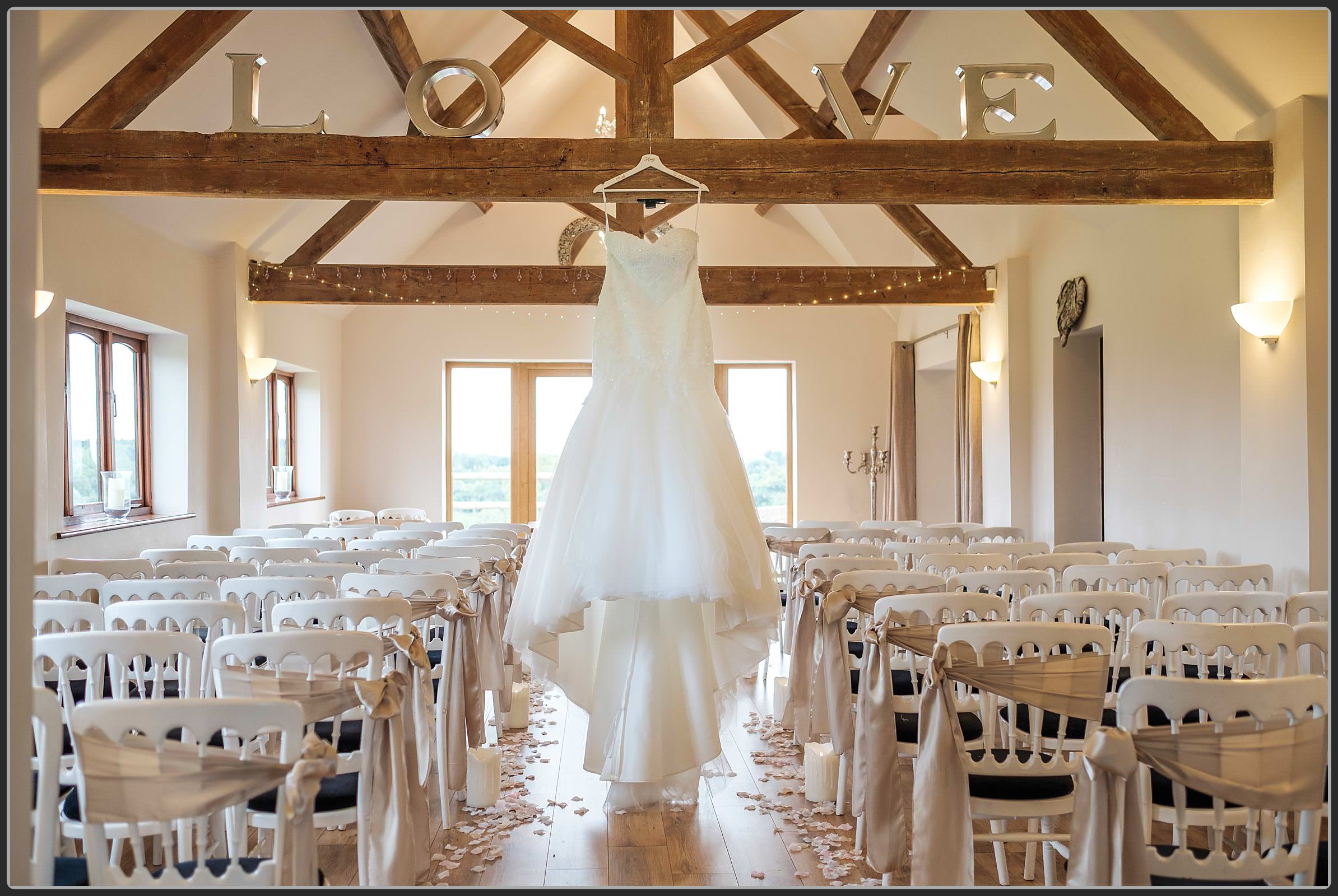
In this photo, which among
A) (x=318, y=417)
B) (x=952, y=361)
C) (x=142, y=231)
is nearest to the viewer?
(x=142, y=231)

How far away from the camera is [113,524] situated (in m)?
5.88

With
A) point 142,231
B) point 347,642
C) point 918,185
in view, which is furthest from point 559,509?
point 142,231

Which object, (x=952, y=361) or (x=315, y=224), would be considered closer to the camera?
(x=315, y=224)

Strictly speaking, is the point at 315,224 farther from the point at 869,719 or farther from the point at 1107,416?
the point at 869,719

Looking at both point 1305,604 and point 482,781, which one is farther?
point 482,781

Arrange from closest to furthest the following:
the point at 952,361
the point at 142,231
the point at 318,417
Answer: the point at 142,231 < the point at 952,361 < the point at 318,417

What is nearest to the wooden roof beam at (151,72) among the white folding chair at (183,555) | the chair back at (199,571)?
the white folding chair at (183,555)

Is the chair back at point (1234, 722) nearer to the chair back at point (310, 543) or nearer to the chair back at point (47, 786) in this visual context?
the chair back at point (47, 786)

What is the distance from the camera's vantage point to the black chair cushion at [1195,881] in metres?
1.80

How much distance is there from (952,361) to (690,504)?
6857mm

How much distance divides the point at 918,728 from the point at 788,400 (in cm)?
832

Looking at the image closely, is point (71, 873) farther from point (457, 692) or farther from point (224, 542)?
point (224, 542)

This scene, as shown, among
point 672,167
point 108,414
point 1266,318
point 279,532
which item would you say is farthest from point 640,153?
point 108,414

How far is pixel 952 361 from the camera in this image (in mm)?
9273
